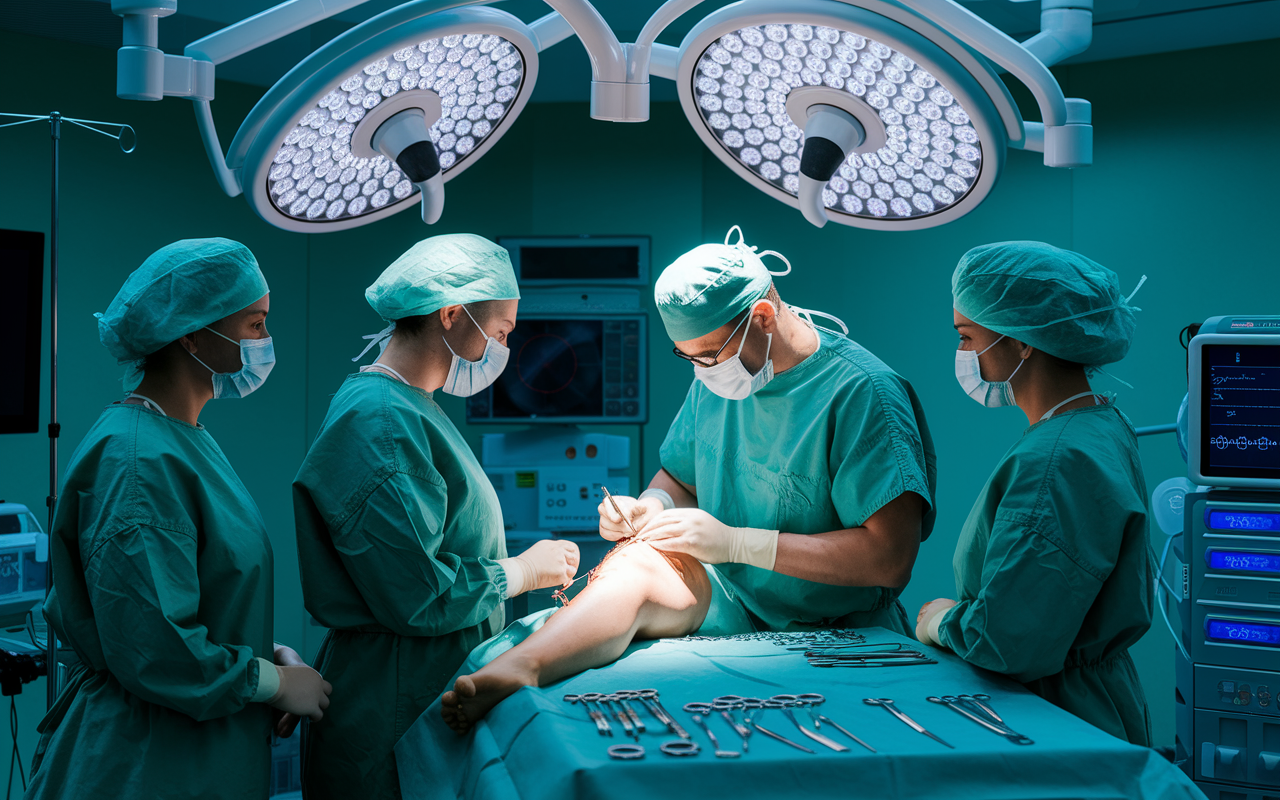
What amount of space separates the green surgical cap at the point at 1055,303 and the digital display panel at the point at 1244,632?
1.13 meters

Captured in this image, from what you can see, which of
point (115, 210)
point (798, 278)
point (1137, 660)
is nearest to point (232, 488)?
point (115, 210)

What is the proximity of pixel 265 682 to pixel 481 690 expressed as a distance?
40 centimetres

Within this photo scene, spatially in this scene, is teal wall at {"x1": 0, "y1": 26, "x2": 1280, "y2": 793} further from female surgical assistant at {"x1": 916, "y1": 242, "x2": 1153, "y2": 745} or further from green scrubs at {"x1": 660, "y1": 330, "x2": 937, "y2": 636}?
female surgical assistant at {"x1": 916, "y1": 242, "x2": 1153, "y2": 745}

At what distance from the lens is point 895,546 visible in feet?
5.79

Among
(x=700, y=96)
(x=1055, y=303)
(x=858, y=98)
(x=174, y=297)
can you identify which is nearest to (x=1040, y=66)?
(x=858, y=98)

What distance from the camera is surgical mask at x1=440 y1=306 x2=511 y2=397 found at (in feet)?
6.50

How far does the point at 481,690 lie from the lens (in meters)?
1.43

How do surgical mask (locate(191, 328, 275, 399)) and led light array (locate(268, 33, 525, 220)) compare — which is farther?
surgical mask (locate(191, 328, 275, 399))

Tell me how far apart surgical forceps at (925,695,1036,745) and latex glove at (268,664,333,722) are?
39.4 inches

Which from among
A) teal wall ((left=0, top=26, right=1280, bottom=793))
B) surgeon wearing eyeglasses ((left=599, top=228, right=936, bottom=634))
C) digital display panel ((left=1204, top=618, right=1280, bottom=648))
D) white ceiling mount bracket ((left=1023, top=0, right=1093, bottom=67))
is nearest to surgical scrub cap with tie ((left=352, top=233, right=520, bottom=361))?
surgeon wearing eyeglasses ((left=599, top=228, right=936, bottom=634))

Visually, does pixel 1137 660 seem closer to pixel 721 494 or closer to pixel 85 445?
pixel 721 494

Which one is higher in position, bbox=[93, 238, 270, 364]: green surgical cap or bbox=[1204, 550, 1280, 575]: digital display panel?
bbox=[93, 238, 270, 364]: green surgical cap

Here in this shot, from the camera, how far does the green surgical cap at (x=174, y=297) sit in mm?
1634

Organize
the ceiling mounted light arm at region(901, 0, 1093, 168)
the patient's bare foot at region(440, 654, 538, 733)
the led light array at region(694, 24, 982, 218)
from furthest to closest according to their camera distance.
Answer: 1. the patient's bare foot at region(440, 654, 538, 733)
2. the led light array at region(694, 24, 982, 218)
3. the ceiling mounted light arm at region(901, 0, 1093, 168)
